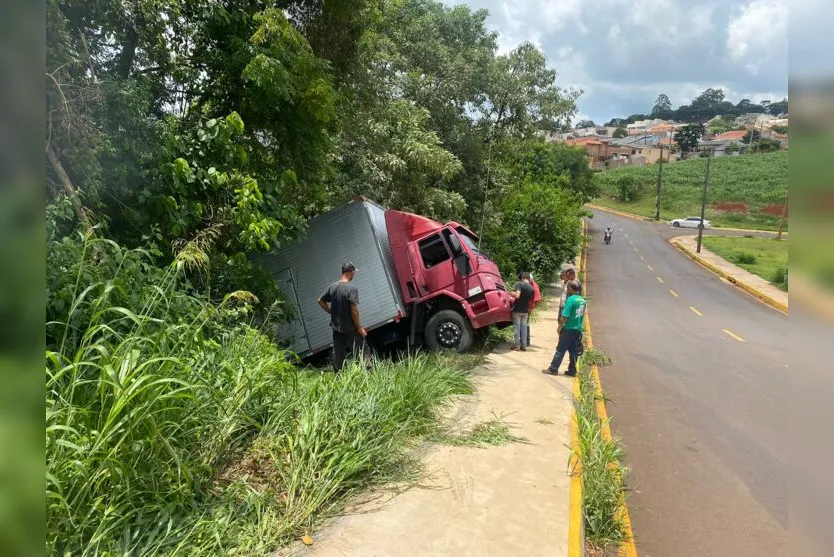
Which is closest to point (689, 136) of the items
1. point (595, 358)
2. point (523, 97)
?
point (523, 97)

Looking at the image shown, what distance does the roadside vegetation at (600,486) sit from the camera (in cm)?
405

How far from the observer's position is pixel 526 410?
21.0 feet

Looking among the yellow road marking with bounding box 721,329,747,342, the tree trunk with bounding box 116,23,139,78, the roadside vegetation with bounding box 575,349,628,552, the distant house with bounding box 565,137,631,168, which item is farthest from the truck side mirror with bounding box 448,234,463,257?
the distant house with bounding box 565,137,631,168

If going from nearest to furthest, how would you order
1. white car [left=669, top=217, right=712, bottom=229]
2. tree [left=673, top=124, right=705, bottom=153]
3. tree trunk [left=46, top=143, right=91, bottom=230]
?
1. tree trunk [left=46, top=143, right=91, bottom=230]
2. white car [left=669, top=217, right=712, bottom=229]
3. tree [left=673, top=124, right=705, bottom=153]

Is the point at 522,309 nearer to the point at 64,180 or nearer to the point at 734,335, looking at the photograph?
the point at 734,335

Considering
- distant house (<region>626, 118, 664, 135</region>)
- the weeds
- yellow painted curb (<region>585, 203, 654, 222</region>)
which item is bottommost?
the weeds

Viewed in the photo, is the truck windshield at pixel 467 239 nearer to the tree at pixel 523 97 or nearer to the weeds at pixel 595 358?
the weeds at pixel 595 358

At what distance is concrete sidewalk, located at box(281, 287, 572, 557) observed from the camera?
11.0 ft

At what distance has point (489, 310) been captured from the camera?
31.5ft

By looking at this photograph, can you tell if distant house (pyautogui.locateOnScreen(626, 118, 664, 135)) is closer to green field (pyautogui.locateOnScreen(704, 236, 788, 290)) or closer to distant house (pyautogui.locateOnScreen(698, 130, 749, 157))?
distant house (pyautogui.locateOnScreen(698, 130, 749, 157))

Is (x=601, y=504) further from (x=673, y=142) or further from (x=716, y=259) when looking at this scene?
(x=673, y=142)

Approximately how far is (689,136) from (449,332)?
330ft

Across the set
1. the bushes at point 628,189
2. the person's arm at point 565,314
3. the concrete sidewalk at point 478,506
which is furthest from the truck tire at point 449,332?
the bushes at point 628,189

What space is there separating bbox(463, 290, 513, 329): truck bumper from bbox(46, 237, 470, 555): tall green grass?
464cm
